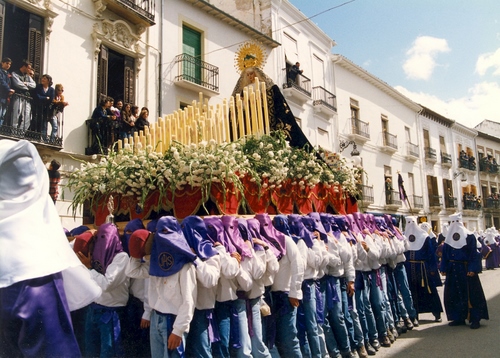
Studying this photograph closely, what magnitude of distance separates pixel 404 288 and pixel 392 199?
1652 centimetres

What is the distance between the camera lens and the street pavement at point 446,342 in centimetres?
533

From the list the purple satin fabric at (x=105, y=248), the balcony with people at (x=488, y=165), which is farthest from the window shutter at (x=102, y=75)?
the balcony with people at (x=488, y=165)

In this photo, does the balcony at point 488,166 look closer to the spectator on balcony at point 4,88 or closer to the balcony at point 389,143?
the balcony at point 389,143

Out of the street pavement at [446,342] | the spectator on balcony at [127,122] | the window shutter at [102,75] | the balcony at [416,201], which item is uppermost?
the window shutter at [102,75]

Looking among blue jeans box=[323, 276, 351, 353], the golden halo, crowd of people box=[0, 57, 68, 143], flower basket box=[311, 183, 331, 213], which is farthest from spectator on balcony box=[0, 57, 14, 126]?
blue jeans box=[323, 276, 351, 353]

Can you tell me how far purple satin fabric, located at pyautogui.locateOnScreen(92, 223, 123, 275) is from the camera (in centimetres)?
381

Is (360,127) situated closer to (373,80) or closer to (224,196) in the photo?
(373,80)

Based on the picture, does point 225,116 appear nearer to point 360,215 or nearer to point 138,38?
point 360,215

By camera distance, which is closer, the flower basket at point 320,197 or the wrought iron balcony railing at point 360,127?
the flower basket at point 320,197

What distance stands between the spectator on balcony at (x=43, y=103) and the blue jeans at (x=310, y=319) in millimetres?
6866

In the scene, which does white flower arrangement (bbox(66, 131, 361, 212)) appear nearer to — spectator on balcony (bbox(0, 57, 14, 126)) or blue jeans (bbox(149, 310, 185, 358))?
blue jeans (bbox(149, 310, 185, 358))

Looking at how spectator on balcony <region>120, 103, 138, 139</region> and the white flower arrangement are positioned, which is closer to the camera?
the white flower arrangement

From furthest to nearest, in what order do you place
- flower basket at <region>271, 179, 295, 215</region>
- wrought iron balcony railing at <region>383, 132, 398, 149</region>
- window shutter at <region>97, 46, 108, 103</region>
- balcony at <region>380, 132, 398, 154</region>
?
wrought iron balcony railing at <region>383, 132, 398, 149</region> → balcony at <region>380, 132, 398, 154</region> → window shutter at <region>97, 46, 108, 103</region> → flower basket at <region>271, 179, 295, 215</region>

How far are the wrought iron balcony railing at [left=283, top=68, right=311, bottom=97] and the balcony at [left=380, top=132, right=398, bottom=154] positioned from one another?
21.6 ft
